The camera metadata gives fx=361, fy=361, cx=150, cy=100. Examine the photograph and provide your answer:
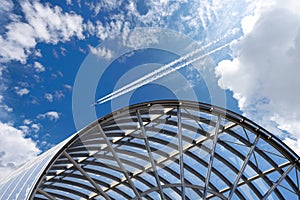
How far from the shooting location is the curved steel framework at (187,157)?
19656 millimetres

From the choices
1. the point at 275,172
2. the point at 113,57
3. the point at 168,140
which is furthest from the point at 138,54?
the point at 275,172

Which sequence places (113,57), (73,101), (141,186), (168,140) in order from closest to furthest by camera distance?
(73,101) < (113,57) < (168,140) < (141,186)

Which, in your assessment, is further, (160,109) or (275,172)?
(275,172)

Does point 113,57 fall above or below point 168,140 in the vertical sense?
above

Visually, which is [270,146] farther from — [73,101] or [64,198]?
[64,198]

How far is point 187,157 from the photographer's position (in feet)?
74.4

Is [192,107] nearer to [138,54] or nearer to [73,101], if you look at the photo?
[138,54]

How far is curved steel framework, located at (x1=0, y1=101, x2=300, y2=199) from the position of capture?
1966 cm

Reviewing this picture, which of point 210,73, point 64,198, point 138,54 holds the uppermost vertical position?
point 138,54

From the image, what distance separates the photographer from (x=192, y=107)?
19156 mm

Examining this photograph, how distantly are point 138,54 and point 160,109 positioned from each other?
3560 mm

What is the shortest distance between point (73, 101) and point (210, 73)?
729cm

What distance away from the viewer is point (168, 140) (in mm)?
21750

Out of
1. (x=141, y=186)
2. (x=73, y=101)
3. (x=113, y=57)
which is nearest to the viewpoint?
(x=73, y=101)
